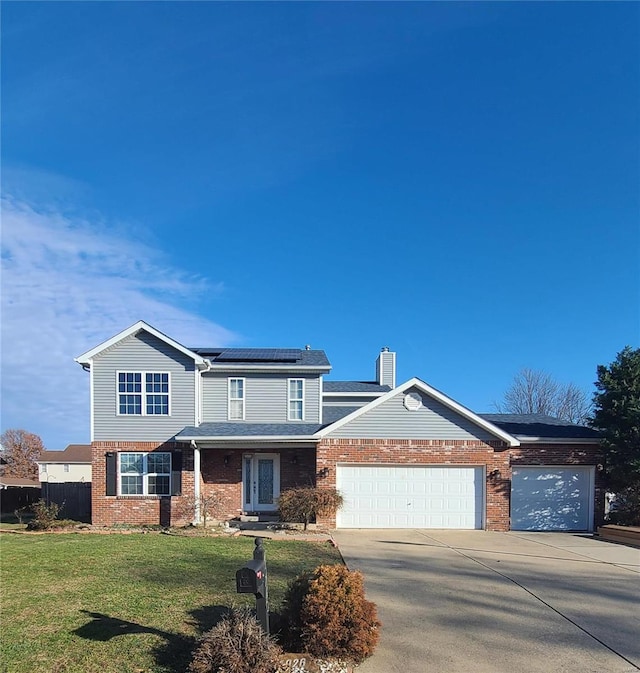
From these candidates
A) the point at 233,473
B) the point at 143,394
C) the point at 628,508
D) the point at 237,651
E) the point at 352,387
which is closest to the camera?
the point at 237,651

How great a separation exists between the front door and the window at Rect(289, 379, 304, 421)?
153 centimetres

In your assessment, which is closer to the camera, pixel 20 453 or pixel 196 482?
pixel 196 482

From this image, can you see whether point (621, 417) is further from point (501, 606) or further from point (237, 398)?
point (237, 398)

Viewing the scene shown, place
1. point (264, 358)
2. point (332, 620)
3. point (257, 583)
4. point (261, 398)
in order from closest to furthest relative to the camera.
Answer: point (257, 583) → point (332, 620) → point (261, 398) → point (264, 358)

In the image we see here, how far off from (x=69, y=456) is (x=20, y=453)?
10.8m

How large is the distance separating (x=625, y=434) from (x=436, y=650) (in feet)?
41.7

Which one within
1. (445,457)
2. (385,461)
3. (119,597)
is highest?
(445,457)

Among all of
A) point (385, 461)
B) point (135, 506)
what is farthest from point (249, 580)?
point (135, 506)

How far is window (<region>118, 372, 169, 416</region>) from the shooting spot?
688 inches

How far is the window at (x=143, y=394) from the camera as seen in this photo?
17.5 meters

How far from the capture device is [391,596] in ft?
27.0

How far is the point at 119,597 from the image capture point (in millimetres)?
7578

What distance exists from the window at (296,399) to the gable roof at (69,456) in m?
37.0

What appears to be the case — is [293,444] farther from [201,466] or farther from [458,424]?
[458,424]
